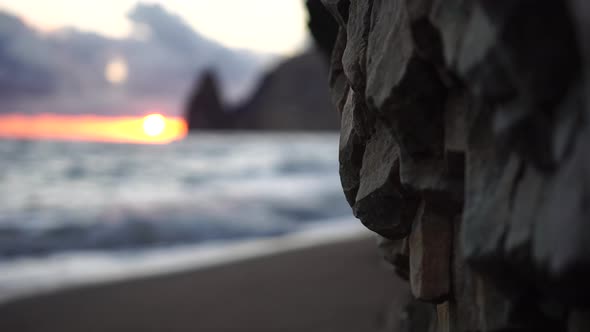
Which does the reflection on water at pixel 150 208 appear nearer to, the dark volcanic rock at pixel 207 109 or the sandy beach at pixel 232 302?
the sandy beach at pixel 232 302

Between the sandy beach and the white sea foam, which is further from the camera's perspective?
the white sea foam

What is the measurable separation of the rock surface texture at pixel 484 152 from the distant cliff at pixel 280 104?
98046 millimetres

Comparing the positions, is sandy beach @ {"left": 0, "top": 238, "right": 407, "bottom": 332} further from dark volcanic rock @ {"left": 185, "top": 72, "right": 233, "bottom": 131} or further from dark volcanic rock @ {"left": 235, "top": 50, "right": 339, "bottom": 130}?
dark volcanic rock @ {"left": 185, "top": 72, "right": 233, "bottom": 131}

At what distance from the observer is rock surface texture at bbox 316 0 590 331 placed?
103 cm

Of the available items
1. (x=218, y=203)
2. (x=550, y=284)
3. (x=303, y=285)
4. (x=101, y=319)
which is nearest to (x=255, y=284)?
(x=303, y=285)

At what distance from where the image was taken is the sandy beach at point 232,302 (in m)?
4.70

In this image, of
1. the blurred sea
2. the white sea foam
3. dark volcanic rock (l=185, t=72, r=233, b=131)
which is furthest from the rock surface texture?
dark volcanic rock (l=185, t=72, r=233, b=131)

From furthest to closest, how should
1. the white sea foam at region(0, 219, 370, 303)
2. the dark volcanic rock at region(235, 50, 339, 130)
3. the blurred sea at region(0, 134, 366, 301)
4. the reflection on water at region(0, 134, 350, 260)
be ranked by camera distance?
the dark volcanic rock at region(235, 50, 339, 130) → the reflection on water at region(0, 134, 350, 260) → the blurred sea at region(0, 134, 366, 301) → the white sea foam at region(0, 219, 370, 303)

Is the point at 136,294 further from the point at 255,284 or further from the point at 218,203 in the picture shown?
the point at 218,203

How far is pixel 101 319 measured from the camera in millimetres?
4996

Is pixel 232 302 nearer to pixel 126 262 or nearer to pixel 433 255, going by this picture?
pixel 126 262

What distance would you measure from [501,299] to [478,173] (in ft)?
1.21

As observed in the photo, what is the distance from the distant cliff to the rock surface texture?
322ft

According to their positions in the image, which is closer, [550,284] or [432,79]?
[550,284]
